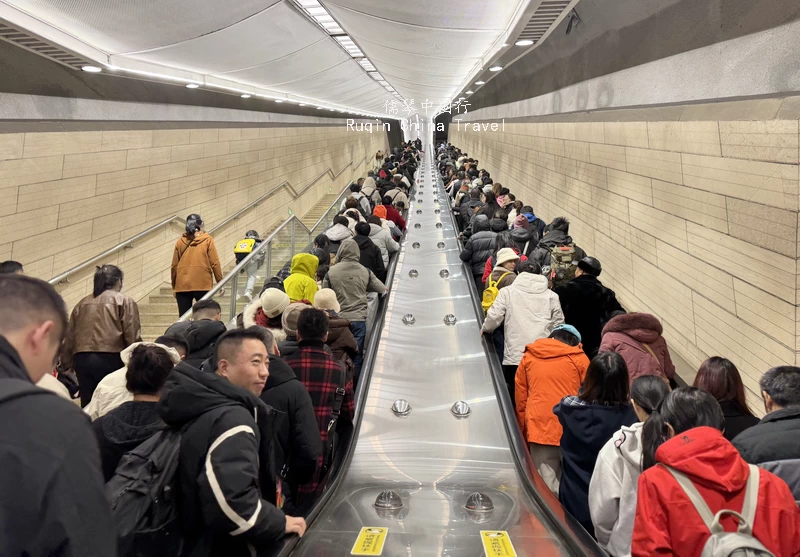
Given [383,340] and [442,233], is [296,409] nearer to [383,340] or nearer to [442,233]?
[383,340]

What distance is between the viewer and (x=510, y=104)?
15320 mm

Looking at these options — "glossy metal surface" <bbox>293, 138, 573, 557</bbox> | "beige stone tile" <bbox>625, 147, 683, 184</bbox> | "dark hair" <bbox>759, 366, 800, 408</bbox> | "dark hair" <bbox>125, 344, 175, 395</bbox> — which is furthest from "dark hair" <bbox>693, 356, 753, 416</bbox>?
"beige stone tile" <bbox>625, 147, 683, 184</bbox>

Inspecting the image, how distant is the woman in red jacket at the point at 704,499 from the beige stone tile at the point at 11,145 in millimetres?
6002

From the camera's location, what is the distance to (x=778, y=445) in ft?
6.98

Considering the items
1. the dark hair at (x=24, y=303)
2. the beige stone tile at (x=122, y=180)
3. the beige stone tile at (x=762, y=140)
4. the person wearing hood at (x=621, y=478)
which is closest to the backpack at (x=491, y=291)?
the beige stone tile at (x=762, y=140)

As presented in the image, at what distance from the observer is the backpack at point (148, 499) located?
6.26 ft

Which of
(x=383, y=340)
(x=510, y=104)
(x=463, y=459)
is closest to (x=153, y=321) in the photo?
(x=383, y=340)

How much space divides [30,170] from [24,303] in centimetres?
545

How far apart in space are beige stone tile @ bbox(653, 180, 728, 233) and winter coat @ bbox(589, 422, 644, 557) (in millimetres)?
2422

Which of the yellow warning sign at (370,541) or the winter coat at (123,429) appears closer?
the winter coat at (123,429)

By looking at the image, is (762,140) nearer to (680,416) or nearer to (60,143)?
(680,416)

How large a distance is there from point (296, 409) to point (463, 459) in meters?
1.64

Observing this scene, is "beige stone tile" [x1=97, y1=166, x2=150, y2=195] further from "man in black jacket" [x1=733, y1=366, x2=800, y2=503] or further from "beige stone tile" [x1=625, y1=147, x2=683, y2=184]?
"man in black jacket" [x1=733, y1=366, x2=800, y2=503]

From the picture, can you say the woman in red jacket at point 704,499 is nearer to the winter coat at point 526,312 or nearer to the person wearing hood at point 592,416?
the person wearing hood at point 592,416
